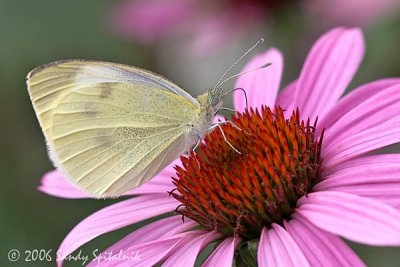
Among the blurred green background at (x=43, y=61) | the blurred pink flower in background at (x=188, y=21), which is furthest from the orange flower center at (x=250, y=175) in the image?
the blurred pink flower in background at (x=188, y=21)

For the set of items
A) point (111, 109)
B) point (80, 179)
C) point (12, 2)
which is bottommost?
point (80, 179)

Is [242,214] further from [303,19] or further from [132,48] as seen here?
[132,48]

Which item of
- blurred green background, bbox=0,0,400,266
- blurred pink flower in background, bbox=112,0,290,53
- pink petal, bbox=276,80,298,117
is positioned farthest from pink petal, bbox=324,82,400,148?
blurred pink flower in background, bbox=112,0,290,53

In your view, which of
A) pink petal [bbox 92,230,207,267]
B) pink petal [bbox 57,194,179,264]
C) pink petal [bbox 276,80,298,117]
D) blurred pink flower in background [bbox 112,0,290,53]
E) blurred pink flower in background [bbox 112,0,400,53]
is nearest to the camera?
pink petal [bbox 92,230,207,267]

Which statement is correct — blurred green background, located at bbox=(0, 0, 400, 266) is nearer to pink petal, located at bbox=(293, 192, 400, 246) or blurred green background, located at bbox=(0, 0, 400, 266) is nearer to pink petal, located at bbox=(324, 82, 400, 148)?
pink petal, located at bbox=(324, 82, 400, 148)

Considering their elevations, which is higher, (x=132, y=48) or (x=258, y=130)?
(x=132, y=48)

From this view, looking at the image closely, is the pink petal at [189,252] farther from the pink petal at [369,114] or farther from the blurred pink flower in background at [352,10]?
the blurred pink flower in background at [352,10]

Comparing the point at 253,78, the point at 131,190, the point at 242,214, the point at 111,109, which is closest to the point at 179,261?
the point at 242,214
